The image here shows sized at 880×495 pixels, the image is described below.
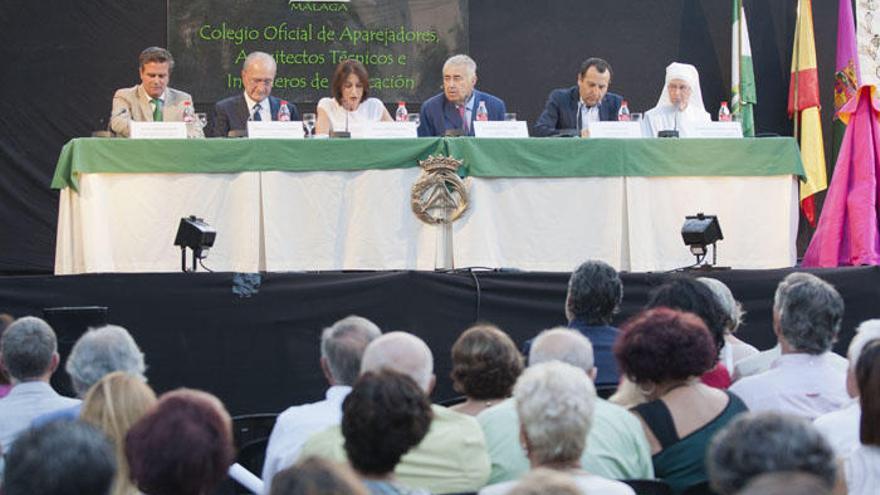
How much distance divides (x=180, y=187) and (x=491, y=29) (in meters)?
4.01

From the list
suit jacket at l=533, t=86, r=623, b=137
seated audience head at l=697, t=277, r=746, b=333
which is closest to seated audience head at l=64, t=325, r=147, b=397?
seated audience head at l=697, t=277, r=746, b=333

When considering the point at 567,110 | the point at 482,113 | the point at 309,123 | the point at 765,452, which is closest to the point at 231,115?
the point at 309,123

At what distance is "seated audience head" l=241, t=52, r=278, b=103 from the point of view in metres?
8.44

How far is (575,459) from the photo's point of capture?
9.77 ft

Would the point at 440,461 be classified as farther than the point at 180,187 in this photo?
No

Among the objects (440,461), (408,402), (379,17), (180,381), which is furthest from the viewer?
(379,17)

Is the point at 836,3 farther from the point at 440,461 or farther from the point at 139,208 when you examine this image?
the point at 440,461

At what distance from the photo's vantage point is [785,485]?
1.78 meters

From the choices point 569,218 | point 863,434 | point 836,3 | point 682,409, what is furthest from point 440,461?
point 836,3

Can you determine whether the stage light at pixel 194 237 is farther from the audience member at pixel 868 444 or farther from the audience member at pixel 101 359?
the audience member at pixel 868 444

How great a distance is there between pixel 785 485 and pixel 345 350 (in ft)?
7.59

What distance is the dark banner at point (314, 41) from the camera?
416 inches

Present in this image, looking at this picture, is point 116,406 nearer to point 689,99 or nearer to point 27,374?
point 27,374

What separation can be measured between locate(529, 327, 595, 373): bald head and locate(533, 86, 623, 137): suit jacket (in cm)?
481
